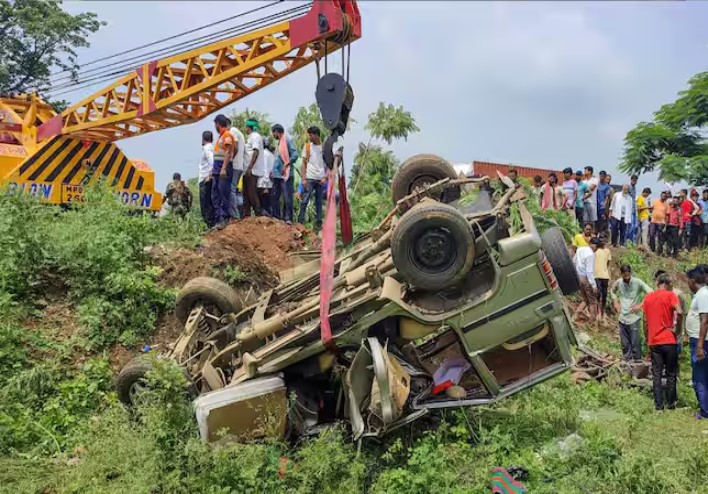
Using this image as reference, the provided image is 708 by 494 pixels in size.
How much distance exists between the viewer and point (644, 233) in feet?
53.3

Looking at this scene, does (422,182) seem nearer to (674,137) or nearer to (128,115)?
(128,115)

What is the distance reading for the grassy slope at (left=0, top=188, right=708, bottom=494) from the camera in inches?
184

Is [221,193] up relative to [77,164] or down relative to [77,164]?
down

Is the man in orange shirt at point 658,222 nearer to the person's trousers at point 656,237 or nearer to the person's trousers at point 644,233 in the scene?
the person's trousers at point 656,237

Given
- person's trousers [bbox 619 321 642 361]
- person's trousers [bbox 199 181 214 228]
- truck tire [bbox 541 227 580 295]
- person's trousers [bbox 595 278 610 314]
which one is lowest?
person's trousers [bbox 619 321 642 361]

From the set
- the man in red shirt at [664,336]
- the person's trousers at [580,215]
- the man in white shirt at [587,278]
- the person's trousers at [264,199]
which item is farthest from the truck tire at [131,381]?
the person's trousers at [580,215]

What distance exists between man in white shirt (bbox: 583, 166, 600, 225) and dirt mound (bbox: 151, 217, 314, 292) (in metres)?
7.14

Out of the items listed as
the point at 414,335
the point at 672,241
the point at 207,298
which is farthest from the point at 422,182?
the point at 672,241

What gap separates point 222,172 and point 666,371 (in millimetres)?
6422

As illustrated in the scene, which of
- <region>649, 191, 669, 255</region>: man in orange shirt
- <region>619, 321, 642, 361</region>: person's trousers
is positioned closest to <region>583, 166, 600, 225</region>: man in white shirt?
<region>649, 191, 669, 255</region>: man in orange shirt

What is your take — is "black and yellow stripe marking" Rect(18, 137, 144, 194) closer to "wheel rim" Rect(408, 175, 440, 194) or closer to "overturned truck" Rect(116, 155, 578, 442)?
"wheel rim" Rect(408, 175, 440, 194)

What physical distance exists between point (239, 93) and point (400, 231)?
561 centimetres

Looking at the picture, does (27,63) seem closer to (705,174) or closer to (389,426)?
(389,426)

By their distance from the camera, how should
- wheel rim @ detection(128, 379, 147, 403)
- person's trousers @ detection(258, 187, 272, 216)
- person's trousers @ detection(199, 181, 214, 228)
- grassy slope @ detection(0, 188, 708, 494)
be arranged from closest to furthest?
1. grassy slope @ detection(0, 188, 708, 494)
2. wheel rim @ detection(128, 379, 147, 403)
3. person's trousers @ detection(199, 181, 214, 228)
4. person's trousers @ detection(258, 187, 272, 216)
